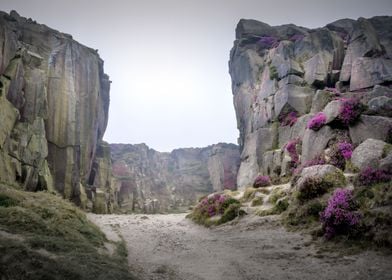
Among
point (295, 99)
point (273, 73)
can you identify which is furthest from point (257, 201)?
point (273, 73)

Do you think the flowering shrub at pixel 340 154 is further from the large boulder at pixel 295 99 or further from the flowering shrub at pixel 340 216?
the large boulder at pixel 295 99

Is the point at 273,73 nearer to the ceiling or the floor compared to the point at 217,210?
nearer to the ceiling

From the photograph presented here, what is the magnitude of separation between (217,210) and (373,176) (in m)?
13.3

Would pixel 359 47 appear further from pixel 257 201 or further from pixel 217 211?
pixel 217 211

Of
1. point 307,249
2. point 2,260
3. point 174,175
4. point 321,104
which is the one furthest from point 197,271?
point 174,175

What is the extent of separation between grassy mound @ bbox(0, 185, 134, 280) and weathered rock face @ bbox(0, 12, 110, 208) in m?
16.5

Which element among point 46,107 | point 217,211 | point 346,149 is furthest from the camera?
point 46,107

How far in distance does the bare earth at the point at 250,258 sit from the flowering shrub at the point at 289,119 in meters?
23.4

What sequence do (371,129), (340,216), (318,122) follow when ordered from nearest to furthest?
(340,216)
(371,129)
(318,122)

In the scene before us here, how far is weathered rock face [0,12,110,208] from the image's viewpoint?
29.0 meters

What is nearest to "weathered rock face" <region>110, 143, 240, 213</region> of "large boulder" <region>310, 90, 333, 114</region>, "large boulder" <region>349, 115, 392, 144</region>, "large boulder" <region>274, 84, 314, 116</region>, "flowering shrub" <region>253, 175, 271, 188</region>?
"large boulder" <region>274, 84, 314, 116</region>

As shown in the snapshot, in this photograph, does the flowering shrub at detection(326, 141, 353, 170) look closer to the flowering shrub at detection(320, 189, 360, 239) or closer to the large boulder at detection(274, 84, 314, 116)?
the flowering shrub at detection(320, 189, 360, 239)

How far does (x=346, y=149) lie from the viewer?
71.9 ft

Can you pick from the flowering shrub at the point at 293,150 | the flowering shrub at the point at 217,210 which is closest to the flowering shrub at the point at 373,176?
the flowering shrub at the point at 217,210
